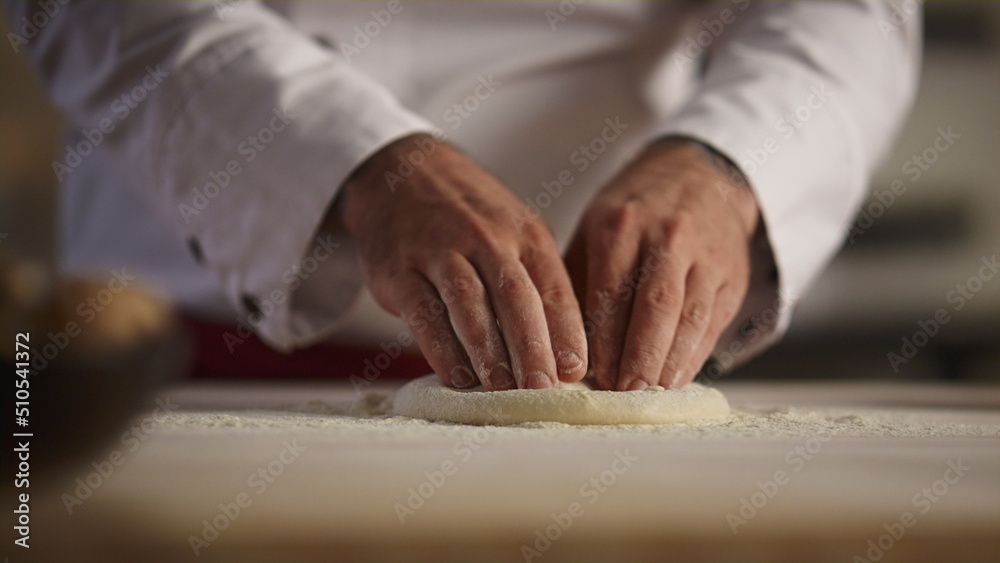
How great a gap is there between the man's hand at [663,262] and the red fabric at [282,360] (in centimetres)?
39

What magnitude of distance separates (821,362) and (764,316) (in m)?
1.14

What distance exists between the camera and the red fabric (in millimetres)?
1159

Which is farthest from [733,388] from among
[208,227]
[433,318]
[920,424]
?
[208,227]

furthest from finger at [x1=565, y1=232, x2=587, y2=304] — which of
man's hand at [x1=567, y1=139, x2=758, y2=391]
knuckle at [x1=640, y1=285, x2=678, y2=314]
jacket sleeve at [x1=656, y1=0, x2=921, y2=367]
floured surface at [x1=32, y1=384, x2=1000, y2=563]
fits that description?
floured surface at [x1=32, y1=384, x2=1000, y2=563]

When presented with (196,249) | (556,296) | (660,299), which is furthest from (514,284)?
(196,249)

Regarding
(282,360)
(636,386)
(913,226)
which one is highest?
(636,386)

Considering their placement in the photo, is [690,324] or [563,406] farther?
[690,324]

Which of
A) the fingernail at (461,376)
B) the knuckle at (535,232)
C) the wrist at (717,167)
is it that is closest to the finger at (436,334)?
the fingernail at (461,376)

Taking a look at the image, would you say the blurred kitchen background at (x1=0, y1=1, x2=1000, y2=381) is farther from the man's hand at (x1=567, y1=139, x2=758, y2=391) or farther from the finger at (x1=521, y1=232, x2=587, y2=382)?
the finger at (x1=521, y1=232, x2=587, y2=382)

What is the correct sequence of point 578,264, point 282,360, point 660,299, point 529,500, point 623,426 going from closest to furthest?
1. point 529,500
2. point 623,426
3. point 660,299
4. point 578,264
5. point 282,360

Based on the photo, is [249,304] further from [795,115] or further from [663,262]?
[795,115]

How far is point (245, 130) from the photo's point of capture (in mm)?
933

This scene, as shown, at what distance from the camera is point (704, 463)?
44 centimetres

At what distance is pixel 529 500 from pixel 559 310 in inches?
13.7
